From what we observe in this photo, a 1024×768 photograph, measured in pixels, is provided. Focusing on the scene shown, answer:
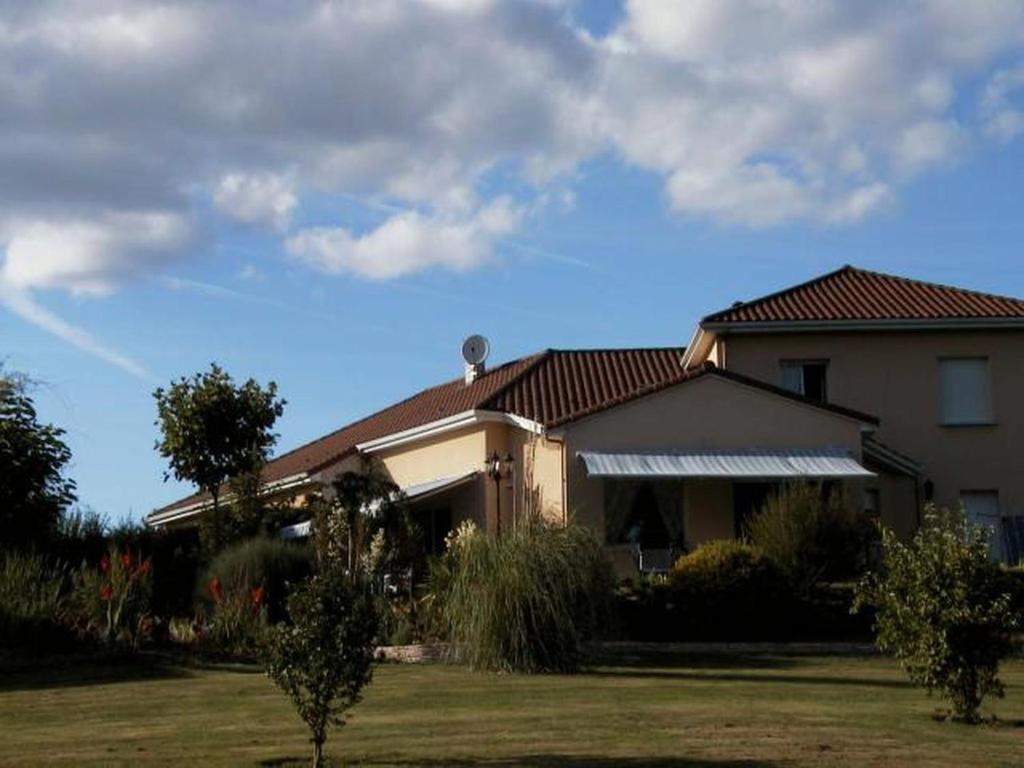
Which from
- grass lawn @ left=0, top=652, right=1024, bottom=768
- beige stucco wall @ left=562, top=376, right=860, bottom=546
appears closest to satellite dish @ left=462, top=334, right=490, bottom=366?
beige stucco wall @ left=562, top=376, right=860, bottom=546

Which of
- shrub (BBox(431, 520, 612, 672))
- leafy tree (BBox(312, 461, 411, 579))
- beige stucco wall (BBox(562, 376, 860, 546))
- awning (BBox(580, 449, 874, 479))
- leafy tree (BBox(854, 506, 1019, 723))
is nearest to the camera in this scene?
leafy tree (BBox(854, 506, 1019, 723))

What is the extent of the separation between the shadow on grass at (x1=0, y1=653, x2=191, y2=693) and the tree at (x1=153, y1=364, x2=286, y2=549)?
13.3m

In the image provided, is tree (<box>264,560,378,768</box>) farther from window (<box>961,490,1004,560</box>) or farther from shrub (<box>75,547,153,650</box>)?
window (<box>961,490,1004,560</box>)

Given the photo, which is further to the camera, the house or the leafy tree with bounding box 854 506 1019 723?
the house

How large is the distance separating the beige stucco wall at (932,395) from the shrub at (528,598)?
17.2 m

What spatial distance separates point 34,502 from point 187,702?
12455 mm

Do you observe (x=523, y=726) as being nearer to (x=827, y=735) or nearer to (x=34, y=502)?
(x=827, y=735)

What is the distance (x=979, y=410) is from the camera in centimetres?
4050

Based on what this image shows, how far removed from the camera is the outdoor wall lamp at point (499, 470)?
35.8 m

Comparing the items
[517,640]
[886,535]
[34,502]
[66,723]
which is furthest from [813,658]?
[34,502]

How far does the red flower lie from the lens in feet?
86.3

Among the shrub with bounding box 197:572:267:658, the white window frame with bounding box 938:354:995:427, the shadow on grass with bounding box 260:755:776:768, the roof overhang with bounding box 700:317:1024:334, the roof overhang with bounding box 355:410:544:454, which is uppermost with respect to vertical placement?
the roof overhang with bounding box 700:317:1024:334

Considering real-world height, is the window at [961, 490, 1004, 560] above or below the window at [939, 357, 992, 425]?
below

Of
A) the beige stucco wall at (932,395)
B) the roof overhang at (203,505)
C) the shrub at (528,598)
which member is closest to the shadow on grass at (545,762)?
the shrub at (528,598)
